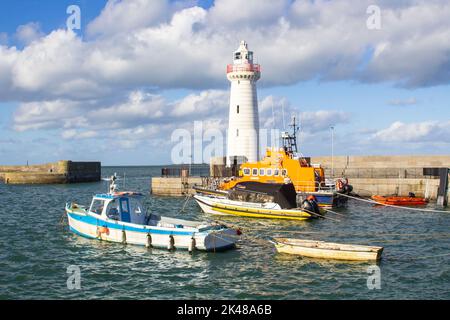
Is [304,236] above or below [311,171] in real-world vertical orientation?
below

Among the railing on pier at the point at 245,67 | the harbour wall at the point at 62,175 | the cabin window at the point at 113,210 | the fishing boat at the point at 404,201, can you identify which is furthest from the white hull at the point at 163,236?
the harbour wall at the point at 62,175

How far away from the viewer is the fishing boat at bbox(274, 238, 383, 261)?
1853 centimetres

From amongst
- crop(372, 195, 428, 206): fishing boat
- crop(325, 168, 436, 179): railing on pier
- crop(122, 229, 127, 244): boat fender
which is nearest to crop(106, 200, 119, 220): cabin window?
crop(122, 229, 127, 244): boat fender

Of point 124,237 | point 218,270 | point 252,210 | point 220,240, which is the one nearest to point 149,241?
point 124,237

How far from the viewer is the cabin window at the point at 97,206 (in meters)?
Result: 23.7

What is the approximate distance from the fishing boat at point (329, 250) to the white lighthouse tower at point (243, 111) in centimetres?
2771

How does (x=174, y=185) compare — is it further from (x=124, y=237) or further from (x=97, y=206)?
(x=124, y=237)

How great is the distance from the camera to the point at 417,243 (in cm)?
2252

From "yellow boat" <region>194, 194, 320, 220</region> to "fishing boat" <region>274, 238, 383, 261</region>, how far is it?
9.40 m

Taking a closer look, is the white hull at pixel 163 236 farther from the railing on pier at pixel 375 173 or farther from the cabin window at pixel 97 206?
the railing on pier at pixel 375 173

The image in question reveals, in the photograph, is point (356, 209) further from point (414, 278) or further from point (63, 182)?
point (63, 182)

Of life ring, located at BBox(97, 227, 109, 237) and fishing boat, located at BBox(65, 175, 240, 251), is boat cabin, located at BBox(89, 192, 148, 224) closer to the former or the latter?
fishing boat, located at BBox(65, 175, 240, 251)
